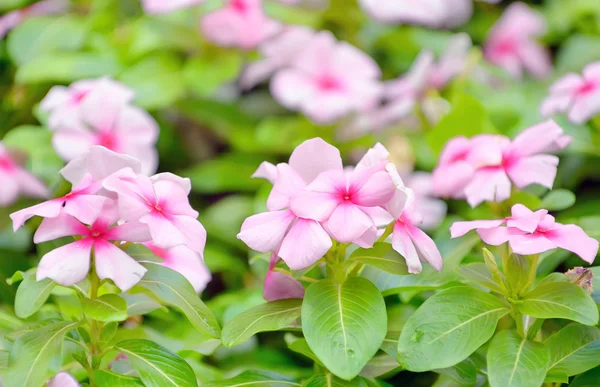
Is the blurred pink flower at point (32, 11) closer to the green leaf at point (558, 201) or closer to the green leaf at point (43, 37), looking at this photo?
the green leaf at point (43, 37)

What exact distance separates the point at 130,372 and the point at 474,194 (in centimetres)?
41

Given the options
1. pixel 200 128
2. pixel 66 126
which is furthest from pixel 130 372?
pixel 200 128

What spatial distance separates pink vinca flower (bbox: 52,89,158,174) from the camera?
1133 mm

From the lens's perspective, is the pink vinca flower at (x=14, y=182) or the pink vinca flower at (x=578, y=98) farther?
the pink vinca flower at (x=14, y=182)

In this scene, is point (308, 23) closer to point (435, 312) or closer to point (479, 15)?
point (479, 15)

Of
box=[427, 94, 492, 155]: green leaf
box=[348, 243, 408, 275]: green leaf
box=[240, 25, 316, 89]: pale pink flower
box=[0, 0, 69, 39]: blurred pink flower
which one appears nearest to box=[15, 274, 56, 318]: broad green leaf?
box=[348, 243, 408, 275]: green leaf

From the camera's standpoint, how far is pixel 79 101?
115cm

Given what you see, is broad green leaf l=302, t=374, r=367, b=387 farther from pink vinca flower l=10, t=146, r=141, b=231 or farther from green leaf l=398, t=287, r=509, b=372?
pink vinca flower l=10, t=146, r=141, b=231

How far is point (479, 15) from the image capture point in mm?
1875

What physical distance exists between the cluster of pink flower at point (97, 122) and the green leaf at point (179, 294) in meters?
0.44

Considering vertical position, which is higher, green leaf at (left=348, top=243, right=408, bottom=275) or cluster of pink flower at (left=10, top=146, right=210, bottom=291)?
cluster of pink flower at (left=10, top=146, right=210, bottom=291)

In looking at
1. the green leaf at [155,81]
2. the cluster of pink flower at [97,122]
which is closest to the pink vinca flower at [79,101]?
the cluster of pink flower at [97,122]

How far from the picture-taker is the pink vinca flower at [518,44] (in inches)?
67.2

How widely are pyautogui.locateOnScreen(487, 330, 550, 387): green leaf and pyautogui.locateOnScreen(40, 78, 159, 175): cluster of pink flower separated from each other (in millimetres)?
652
